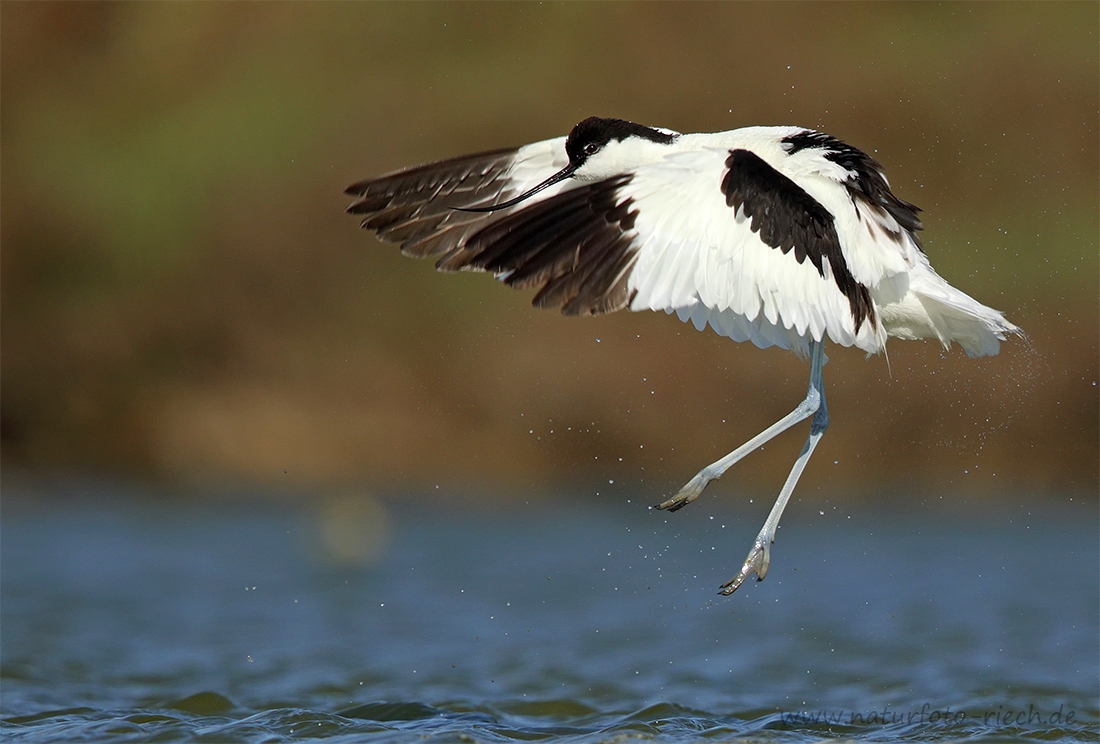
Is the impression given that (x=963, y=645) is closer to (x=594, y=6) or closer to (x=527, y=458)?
(x=527, y=458)

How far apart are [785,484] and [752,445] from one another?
0.80ft

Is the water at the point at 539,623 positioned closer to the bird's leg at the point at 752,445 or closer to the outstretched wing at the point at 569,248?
the bird's leg at the point at 752,445

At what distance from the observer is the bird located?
5148 mm

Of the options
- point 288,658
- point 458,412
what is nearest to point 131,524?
point 458,412

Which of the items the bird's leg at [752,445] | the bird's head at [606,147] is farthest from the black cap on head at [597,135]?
the bird's leg at [752,445]

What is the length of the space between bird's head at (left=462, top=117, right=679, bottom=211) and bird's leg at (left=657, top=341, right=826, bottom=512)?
1159 mm

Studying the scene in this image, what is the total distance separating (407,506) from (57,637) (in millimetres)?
4314

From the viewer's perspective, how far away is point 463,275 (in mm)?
14125

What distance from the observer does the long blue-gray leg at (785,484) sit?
226 inches

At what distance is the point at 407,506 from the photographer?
12.2 meters

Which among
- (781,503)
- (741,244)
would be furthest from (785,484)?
(741,244)

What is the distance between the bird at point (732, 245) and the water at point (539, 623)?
1632 millimetres

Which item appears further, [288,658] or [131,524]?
[131,524]

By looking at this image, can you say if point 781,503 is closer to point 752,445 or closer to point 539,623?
point 752,445
